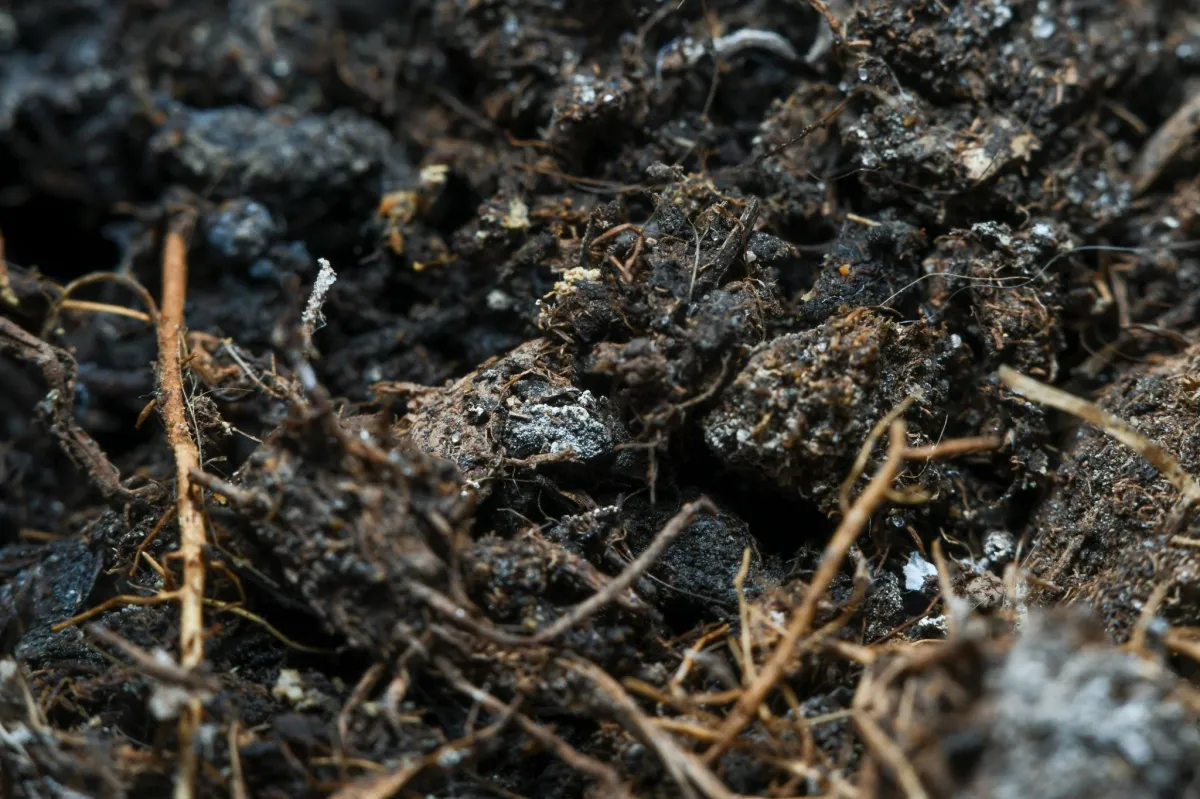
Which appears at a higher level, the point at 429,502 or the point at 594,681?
the point at 429,502

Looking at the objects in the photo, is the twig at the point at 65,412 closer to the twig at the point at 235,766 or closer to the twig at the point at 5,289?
the twig at the point at 5,289

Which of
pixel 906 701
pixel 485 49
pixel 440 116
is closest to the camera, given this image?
pixel 906 701

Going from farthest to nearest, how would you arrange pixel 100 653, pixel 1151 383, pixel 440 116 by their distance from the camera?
pixel 440 116 → pixel 1151 383 → pixel 100 653

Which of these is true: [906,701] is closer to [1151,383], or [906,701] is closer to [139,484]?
[1151,383]

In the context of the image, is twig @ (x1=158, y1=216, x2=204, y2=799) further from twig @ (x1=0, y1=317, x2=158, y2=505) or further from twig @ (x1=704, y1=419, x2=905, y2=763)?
twig @ (x1=704, y1=419, x2=905, y2=763)

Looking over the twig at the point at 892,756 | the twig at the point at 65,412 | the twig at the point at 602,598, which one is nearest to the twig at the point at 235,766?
the twig at the point at 602,598

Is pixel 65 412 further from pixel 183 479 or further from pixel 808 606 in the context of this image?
pixel 808 606

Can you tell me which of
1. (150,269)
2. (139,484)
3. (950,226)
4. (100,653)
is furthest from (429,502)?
(150,269)

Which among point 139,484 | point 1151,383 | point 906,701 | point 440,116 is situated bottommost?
point 1151,383

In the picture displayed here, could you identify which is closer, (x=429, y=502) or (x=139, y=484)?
(x=429, y=502)
